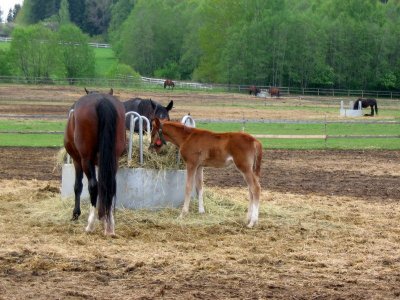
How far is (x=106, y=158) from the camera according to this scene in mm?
9906

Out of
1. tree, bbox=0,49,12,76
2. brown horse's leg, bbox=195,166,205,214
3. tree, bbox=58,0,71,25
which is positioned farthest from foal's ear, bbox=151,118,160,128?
tree, bbox=58,0,71,25

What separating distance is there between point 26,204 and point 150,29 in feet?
266

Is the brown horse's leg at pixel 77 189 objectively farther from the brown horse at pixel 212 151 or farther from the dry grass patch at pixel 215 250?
the brown horse at pixel 212 151

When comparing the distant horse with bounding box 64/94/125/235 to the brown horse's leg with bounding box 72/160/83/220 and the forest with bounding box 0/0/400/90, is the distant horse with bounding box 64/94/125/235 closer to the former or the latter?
the brown horse's leg with bounding box 72/160/83/220

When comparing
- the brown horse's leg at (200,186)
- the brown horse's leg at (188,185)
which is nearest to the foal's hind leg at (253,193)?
the brown horse's leg at (188,185)

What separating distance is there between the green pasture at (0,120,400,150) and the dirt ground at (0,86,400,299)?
354 inches

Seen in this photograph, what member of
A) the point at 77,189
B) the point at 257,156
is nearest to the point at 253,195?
the point at 257,156

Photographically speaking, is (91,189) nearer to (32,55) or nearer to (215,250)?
(215,250)

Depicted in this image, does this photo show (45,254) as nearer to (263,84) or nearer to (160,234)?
(160,234)

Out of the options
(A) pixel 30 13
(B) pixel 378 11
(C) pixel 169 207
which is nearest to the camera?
(C) pixel 169 207

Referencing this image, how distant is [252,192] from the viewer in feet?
35.8

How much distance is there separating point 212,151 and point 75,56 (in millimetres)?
66634

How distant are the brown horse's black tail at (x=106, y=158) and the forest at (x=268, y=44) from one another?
65850 mm

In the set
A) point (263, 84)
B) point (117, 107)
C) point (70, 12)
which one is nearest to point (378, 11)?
point (263, 84)
